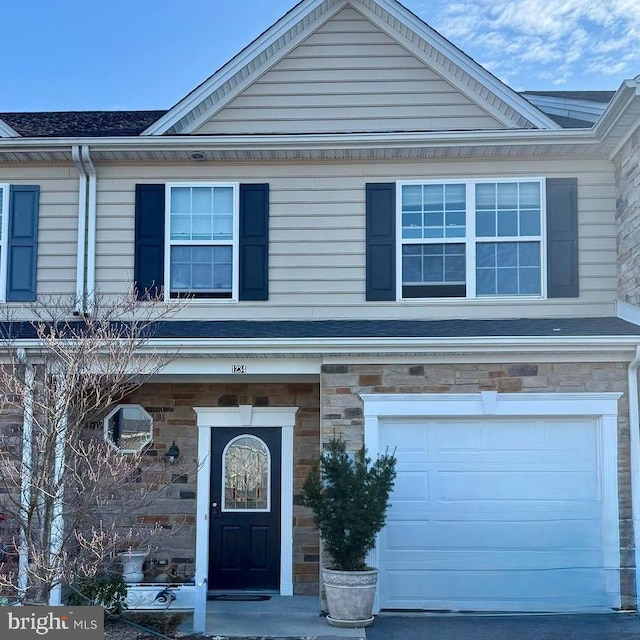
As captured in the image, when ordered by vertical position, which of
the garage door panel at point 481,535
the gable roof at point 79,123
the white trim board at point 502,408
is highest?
the gable roof at point 79,123

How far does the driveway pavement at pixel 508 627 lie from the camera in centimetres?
784

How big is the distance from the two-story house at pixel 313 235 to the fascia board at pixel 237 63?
0.08ft

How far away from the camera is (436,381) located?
9062 mm

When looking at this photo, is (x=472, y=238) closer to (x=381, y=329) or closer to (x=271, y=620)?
(x=381, y=329)

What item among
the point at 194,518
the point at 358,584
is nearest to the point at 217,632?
the point at 358,584

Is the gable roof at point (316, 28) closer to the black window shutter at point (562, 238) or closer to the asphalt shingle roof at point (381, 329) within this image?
the black window shutter at point (562, 238)

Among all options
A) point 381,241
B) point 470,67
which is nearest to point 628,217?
point 470,67

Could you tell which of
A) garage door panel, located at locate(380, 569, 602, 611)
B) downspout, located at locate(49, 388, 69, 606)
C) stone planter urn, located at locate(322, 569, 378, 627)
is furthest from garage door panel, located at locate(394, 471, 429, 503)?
downspout, located at locate(49, 388, 69, 606)

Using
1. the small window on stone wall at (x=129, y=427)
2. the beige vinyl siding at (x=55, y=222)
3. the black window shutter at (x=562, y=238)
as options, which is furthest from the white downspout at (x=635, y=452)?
the beige vinyl siding at (x=55, y=222)

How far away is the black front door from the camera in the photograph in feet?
34.4

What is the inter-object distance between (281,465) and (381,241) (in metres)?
2.96

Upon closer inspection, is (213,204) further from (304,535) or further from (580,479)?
(580,479)

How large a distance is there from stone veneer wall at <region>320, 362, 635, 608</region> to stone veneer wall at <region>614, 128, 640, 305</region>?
1.09 m

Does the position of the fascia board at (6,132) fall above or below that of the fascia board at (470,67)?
below
